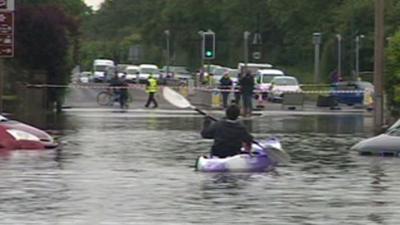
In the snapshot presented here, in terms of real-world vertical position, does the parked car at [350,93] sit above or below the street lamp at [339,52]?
below

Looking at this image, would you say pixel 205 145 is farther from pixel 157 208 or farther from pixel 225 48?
pixel 225 48

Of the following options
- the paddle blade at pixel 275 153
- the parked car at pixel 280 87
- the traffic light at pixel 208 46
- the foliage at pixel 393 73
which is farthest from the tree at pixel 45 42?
the paddle blade at pixel 275 153

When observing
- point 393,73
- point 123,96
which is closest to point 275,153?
point 393,73

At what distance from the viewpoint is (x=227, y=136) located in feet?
72.7

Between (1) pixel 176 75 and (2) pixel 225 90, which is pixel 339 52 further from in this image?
(2) pixel 225 90

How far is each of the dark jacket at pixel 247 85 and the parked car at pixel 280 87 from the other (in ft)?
53.8

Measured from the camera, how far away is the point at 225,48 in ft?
357

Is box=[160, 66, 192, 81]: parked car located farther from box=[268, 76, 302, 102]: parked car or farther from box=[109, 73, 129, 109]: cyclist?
box=[109, 73, 129, 109]: cyclist

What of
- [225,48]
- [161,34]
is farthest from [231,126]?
[161,34]

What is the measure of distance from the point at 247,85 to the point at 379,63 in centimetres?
1126

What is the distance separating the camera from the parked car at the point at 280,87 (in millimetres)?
65438

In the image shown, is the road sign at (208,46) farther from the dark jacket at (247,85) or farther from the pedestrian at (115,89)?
the dark jacket at (247,85)

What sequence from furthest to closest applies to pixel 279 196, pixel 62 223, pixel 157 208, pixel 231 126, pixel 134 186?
pixel 231 126, pixel 134 186, pixel 279 196, pixel 157 208, pixel 62 223

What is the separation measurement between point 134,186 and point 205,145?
10.0 m
